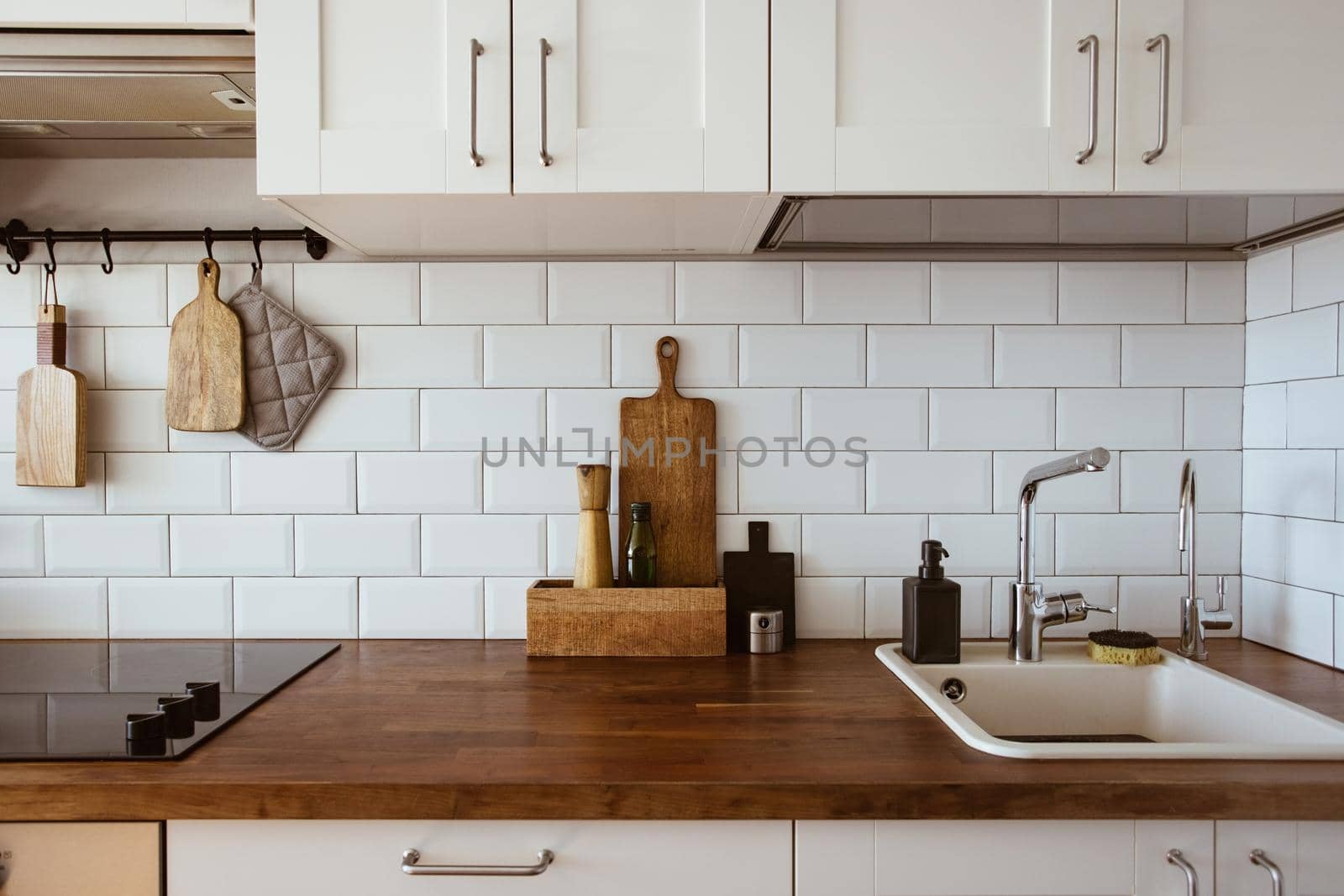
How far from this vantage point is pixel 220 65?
1.23 metres

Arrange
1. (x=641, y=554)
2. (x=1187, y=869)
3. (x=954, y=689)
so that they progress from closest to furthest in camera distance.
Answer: (x=1187, y=869)
(x=954, y=689)
(x=641, y=554)

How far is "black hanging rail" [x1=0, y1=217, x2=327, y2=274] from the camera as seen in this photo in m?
1.52

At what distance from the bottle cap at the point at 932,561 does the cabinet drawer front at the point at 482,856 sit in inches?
23.2

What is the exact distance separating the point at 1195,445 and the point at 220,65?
1715 mm

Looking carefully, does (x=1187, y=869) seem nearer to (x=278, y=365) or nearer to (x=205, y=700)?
(x=205, y=700)

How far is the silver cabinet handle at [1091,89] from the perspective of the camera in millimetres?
1146

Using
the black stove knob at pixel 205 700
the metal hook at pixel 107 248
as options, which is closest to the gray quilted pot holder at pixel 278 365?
the metal hook at pixel 107 248

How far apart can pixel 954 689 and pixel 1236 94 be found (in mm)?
948

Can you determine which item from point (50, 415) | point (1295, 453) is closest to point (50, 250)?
point (50, 415)

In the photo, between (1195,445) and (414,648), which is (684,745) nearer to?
(414,648)

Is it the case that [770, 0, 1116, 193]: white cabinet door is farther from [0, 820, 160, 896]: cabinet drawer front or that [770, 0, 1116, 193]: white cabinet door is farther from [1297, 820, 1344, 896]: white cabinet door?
[0, 820, 160, 896]: cabinet drawer front

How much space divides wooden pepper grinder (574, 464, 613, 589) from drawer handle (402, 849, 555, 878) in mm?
572

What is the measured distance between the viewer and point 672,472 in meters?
1.55

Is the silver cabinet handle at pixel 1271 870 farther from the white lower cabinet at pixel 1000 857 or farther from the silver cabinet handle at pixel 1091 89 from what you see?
the silver cabinet handle at pixel 1091 89
